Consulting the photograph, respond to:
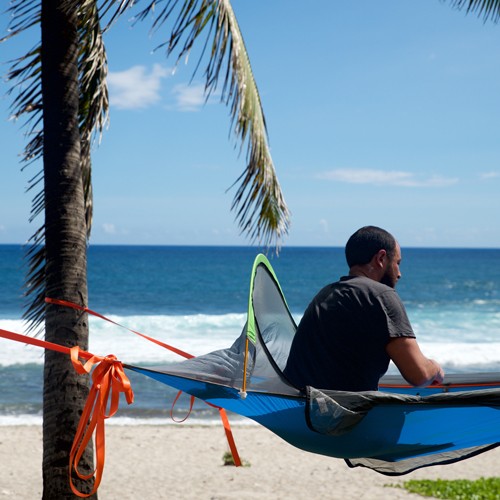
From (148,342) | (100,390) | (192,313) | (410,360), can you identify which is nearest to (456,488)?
(410,360)

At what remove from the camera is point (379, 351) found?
2.56 m

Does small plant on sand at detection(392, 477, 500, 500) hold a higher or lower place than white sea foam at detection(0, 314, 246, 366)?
higher


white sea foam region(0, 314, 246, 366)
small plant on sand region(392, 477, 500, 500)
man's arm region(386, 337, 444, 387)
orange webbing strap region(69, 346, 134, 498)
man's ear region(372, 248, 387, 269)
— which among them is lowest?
white sea foam region(0, 314, 246, 366)

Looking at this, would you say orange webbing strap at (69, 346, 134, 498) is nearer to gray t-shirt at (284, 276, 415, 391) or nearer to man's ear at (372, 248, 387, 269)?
gray t-shirt at (284, 276, 415, 391)

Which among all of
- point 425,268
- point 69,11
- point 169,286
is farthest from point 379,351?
point 425,268

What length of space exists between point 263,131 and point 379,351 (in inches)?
69.7

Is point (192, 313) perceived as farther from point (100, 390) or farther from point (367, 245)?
point (367, 245)

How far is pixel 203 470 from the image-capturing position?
5992mm

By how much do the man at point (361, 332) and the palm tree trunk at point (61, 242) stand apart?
1.18m

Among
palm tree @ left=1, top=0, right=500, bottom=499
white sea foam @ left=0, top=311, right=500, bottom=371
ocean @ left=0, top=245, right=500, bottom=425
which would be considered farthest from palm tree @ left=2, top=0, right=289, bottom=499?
white sea foam @ left=0, top=311, right=500, bottom=371

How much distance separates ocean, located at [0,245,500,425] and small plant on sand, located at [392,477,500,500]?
2853 millimetres

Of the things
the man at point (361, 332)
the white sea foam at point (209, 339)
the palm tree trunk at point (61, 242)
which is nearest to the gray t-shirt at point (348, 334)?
the man at point (361, 332)

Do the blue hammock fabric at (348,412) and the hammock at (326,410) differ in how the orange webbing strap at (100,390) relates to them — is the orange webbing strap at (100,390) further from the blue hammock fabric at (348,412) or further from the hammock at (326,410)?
the blue hammock fabric at (348,412)

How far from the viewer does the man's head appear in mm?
2688
